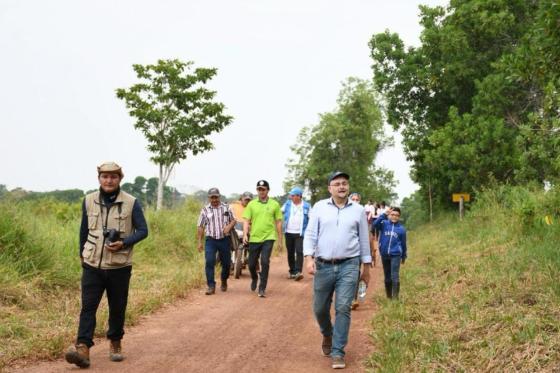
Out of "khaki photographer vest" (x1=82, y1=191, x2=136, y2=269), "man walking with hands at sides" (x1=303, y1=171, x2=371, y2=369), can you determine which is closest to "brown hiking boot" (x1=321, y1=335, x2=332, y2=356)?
"man walking with hands at sides" (x1=303, y1=171, x2=371, y2=369)

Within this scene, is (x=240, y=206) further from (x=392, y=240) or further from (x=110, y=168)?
(x=110, y=168)

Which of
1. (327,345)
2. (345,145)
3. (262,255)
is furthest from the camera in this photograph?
(345,145)

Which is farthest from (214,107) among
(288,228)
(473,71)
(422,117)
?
(288,228)

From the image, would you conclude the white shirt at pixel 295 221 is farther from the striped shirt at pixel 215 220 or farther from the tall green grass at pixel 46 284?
the striped shirt at pixel 215 220

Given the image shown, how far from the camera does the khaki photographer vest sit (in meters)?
6.57

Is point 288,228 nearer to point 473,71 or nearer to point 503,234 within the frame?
point 503,234

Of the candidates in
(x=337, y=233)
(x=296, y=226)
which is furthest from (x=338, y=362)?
(x=296, y=226)

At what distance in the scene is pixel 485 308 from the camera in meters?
7.78

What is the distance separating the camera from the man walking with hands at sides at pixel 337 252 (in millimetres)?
6716

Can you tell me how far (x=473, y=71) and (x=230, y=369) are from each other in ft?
81.6

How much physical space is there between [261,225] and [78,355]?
19.5 ft

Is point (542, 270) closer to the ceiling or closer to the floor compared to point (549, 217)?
closer to the floor

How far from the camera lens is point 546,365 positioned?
17.7 feet

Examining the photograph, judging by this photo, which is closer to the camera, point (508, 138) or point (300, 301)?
point (300, 301)
